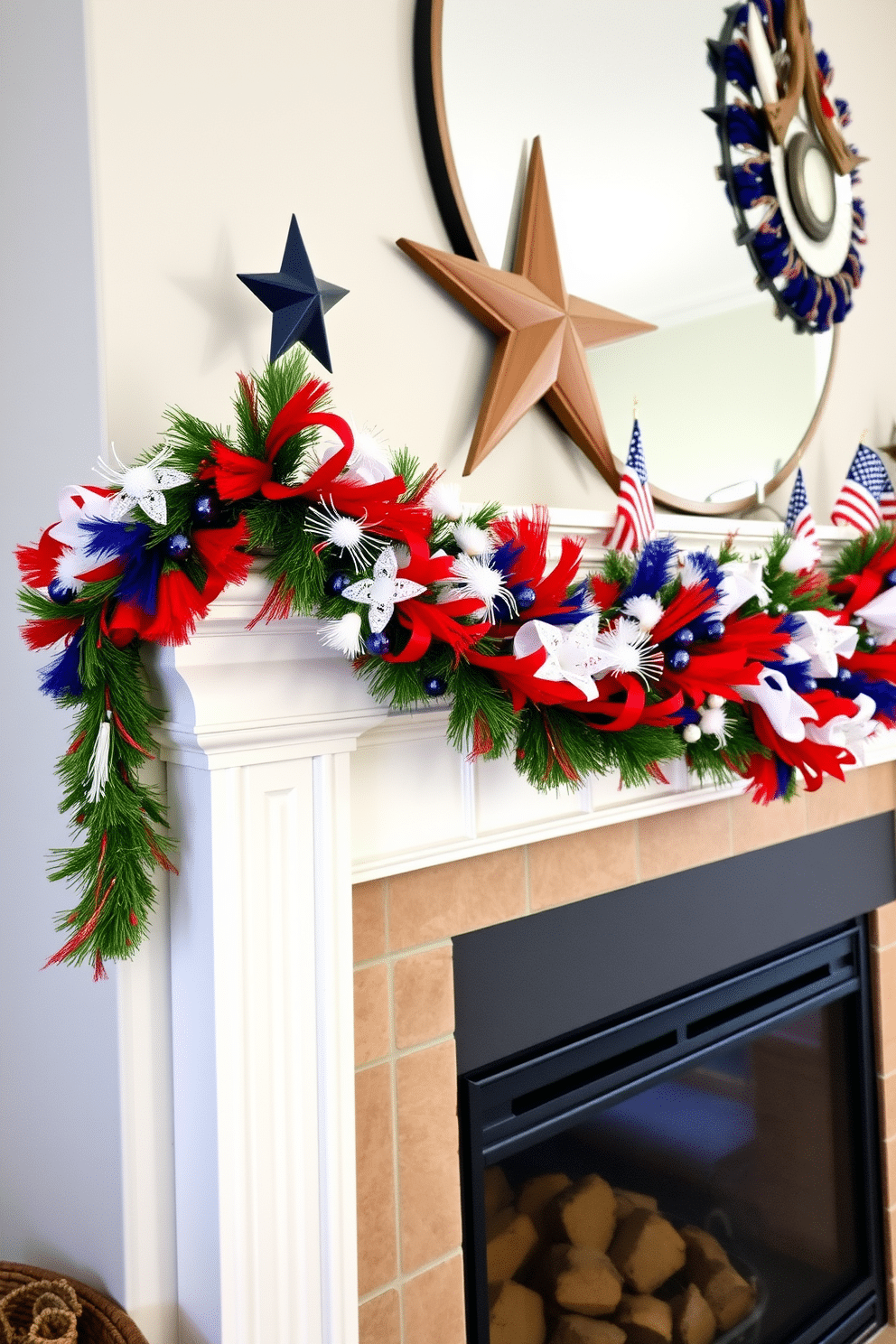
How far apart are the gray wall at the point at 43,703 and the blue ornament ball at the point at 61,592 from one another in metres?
0.15

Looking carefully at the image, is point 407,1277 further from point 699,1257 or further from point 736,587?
point 736,587

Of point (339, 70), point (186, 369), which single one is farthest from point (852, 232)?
point (186, 369)

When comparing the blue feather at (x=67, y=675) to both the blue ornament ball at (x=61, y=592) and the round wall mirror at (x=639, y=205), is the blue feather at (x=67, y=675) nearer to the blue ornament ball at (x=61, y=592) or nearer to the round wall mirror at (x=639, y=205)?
the blue ornament ball at (x=61, y=592)

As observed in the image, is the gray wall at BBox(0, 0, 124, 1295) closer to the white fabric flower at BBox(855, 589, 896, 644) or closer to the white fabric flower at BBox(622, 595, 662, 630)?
the white fabric flower at BBox(622, 595, 662, 630)

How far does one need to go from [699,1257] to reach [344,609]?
1155 millimetres

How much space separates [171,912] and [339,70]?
0.82 metres

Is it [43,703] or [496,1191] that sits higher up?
[43,703]

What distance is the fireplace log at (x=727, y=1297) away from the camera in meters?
1.41

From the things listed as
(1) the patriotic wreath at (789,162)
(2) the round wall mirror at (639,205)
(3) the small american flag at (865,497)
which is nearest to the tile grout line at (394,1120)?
(2) the round wall mirror at (639,205)

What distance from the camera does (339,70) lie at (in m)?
1.00

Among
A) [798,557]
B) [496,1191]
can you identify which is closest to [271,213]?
[798,557]

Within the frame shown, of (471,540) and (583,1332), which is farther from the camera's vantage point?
(583,1332)

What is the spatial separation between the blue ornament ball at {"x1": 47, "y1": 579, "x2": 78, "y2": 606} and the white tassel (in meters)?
0.10

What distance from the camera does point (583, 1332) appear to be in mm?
1236
